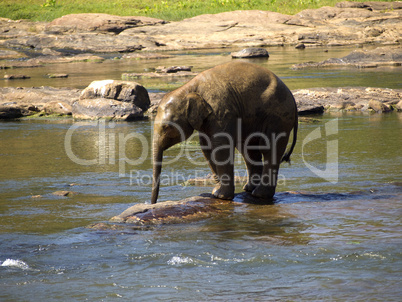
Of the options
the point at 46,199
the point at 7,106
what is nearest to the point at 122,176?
the point at 46,199

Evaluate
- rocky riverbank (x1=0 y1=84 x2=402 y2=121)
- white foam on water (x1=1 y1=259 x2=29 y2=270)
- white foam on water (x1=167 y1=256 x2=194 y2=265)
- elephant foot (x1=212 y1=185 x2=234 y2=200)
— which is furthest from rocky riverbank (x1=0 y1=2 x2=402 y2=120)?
white foam on water (x1=1 y1=259 x2=29 y2=270)

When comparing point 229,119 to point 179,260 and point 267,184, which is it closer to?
point 267,184

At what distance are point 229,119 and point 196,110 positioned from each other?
0.44 metres

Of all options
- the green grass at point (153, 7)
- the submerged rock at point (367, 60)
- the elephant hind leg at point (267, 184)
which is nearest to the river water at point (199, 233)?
the elephant hind leg at point (267, 184)

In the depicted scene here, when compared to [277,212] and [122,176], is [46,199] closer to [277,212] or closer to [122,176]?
[122,176]

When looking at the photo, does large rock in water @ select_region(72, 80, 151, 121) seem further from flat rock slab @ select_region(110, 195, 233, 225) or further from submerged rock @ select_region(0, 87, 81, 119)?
flat rock slab @ select_region(110, 195, 233, 225)

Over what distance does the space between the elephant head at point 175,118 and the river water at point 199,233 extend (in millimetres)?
930

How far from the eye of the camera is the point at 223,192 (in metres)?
7.60

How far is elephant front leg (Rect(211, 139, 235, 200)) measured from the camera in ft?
24.0

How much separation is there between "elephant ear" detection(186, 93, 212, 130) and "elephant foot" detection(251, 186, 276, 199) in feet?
4.11

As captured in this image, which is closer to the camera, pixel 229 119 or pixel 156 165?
pixel 156 165

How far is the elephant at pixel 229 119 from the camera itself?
725cm

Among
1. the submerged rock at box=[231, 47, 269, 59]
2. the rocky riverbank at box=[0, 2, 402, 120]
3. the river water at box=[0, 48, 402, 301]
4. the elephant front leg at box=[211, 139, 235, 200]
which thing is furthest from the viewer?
the rocky riverbank at box=[0, 2, 402, 120]

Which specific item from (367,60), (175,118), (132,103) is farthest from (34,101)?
(367,60)
